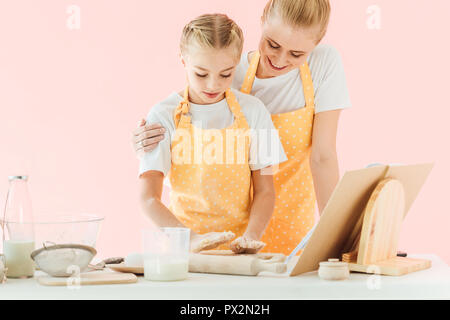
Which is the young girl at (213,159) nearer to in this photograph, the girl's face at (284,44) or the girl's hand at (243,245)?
the girl's face at (284,44)

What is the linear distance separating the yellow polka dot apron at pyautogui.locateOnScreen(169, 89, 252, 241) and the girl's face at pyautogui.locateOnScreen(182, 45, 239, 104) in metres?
0.10

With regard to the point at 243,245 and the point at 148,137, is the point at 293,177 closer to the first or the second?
the point at 148,137

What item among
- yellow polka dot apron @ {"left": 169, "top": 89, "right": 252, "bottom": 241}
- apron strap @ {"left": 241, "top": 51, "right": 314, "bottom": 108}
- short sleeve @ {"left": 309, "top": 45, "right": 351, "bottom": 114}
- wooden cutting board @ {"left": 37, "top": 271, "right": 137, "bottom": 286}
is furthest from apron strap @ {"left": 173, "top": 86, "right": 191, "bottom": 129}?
wooden cutting board @ {"left": 37, "top": 271, "right": 137, "bottom": 286}

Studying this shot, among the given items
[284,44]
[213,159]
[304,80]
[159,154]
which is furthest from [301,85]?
[159,154]

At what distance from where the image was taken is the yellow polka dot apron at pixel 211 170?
1707mm

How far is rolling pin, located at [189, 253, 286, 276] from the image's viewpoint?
3.76ft

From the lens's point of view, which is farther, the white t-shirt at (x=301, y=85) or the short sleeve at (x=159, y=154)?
the white t-shirt at (x=301, y=85)

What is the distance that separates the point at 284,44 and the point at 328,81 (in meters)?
0.23

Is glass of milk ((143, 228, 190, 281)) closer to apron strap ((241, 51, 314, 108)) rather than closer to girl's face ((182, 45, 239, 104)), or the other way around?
girl's face ((182, 45, 239, 104))

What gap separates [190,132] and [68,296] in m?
0.77

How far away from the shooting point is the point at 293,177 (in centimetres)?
190

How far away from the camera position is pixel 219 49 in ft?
5.16

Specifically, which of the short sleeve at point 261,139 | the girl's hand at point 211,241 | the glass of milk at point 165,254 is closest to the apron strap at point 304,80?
the short sleeve at point 261,139

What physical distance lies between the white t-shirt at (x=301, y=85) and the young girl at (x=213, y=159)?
0.11 metres
